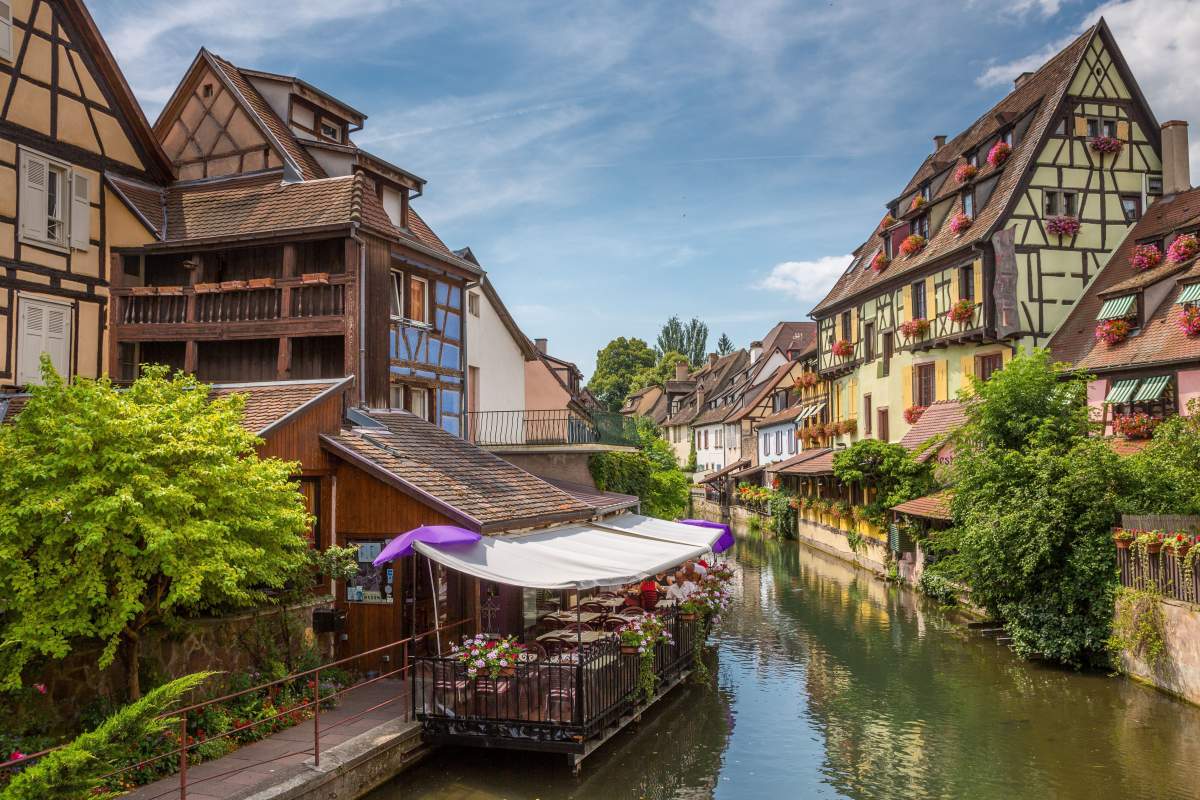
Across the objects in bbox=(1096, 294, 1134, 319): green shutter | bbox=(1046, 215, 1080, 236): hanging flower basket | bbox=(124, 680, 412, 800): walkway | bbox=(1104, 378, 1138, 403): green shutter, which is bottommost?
bbox=(124, 680, 412, 800): walkway

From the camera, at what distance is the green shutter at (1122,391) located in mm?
22469

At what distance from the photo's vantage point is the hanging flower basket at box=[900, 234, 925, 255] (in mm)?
33344

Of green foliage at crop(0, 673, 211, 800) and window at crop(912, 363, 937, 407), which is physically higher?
window at crop(912, 363, 937, 407)

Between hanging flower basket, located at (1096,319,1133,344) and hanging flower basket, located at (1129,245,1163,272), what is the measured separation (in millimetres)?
2254

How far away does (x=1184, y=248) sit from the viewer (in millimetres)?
23062

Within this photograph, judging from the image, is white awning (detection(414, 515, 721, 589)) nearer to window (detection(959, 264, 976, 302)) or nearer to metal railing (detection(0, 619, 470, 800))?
metal railing (detection(0, 619, 470, 800))

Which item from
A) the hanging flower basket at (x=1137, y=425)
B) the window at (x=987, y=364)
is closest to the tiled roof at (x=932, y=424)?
the window at (x=987, y=364)

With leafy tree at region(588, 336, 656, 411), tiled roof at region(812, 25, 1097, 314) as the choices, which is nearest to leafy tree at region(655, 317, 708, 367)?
leafy tree at region(588, 336, 656, 411)

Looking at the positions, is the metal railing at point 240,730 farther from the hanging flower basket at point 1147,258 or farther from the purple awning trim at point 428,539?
the hanging flower basket at point 1147,258

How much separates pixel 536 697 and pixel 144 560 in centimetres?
469

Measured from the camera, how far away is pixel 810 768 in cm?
1225

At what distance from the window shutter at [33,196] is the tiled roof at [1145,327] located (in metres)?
23.0

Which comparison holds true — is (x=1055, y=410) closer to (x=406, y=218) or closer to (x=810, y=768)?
(x=810, y=768)

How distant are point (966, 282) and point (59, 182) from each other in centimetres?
2426
